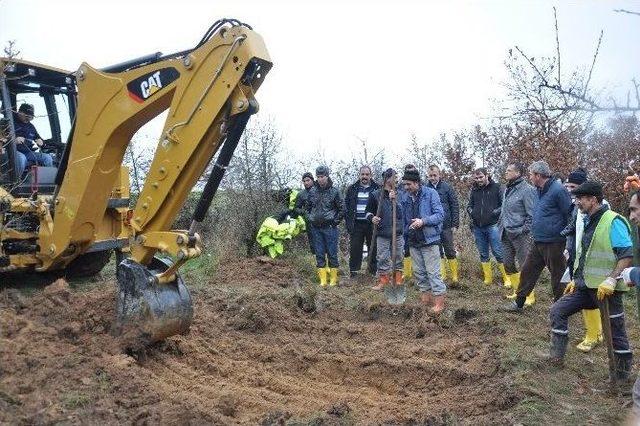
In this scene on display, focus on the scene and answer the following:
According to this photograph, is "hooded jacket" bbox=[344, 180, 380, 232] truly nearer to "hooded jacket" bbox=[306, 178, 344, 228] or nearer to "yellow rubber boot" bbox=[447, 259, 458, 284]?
"hooded jacket" bbox=[306, 178, 344, 228]

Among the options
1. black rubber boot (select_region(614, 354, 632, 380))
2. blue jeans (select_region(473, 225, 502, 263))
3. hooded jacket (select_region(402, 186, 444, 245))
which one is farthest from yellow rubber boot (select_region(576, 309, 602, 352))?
blue jeans (select_region(473, 225, 502, 263))

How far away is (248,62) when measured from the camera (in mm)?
5121

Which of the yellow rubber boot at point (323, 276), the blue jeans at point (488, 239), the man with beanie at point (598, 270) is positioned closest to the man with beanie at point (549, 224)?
the man with beanie at point (598, 270)

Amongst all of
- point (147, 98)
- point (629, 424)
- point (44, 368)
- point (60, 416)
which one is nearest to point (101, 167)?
point (147, 98)

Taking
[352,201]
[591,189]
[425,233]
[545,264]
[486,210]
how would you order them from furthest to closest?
[352,201] < [486,210] < [425,233] < [545,264] < [591,189]

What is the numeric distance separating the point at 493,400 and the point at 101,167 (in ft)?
13.9

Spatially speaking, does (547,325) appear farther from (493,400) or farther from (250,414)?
(250,414)

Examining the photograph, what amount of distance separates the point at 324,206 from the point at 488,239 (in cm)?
271

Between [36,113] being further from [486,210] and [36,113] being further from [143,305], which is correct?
[486,210]

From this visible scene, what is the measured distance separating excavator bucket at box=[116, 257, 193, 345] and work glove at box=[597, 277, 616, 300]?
379 centimetres

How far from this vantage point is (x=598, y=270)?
5.58 meters

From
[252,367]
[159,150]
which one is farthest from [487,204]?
[159,150]

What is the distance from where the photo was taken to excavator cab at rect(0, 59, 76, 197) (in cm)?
763

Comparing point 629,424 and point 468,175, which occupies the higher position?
point 468,175
